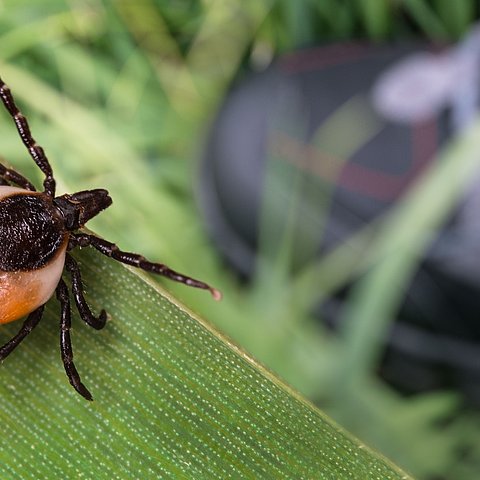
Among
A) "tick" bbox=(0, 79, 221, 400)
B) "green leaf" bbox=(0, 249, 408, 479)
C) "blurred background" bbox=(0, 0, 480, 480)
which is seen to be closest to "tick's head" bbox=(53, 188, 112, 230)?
"tick" bbox=(0, 79, 221, 400)

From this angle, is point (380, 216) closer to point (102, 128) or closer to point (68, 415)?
point (102, 128)

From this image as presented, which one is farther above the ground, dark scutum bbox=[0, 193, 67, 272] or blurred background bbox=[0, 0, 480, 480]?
blurred background bbox=[0, 0, 480, 480]

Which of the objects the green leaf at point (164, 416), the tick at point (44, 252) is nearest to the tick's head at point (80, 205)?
the tick at point (44, 252)

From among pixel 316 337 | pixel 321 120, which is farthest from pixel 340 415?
pixel 321 120

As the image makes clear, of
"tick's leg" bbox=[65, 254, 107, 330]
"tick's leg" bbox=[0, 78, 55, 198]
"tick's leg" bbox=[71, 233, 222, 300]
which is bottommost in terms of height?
"tick's leg" bbox=[65, 254, 107, 330]

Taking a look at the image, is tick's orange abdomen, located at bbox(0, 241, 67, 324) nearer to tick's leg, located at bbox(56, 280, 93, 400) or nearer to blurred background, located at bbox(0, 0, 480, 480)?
tick's leg, located at bbox(56, 280, 93, 400)

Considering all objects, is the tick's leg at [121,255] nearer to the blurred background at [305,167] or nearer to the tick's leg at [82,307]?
the tick's leg at [82,307]
